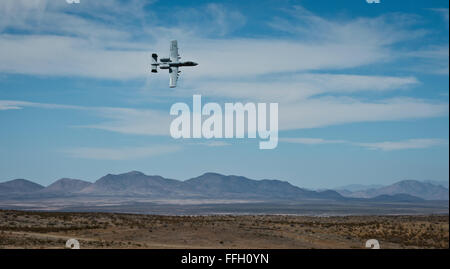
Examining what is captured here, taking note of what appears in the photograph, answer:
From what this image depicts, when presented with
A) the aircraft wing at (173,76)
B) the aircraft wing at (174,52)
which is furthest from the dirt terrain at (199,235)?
the aircraft wing at (174,52)

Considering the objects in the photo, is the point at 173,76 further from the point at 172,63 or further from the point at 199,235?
the point at 199,235

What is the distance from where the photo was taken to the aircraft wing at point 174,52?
234 feet

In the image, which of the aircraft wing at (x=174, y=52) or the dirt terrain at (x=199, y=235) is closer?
the dirt terrain at (x=199, y=235)

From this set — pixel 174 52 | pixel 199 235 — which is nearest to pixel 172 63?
pixel 174 52

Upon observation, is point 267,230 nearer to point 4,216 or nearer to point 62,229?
point 62,229

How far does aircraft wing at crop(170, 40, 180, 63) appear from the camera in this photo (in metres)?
71.2

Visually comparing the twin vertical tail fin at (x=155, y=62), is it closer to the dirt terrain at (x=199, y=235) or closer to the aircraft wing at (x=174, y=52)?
the aircraft wing at (x=174, y=52)

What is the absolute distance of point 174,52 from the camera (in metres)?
71.8

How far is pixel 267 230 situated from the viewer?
210 feet

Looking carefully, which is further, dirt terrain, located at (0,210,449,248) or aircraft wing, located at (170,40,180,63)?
aircraft wing, located at (170,40,180,63)

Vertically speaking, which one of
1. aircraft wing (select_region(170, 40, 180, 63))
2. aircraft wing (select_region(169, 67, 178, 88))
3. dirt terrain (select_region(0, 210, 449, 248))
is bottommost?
dirt terrain (select_region(0, 210, 449, 248))

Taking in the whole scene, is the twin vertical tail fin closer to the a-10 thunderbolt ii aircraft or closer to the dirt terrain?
the a-10 thunderbolt ii aircraft

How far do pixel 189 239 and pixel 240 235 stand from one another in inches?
255

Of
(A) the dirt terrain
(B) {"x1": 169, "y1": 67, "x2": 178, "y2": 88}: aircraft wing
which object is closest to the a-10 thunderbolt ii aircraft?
(B) {"x1": 169, "y1": 67, "x2": 178, "y2": 88}: aircraft wing
